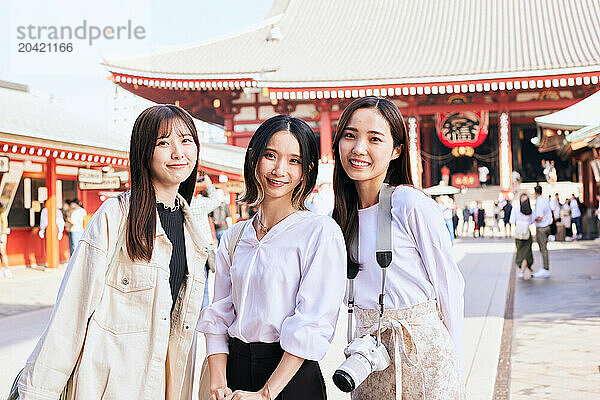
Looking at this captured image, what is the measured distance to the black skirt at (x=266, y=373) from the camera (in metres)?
1.80

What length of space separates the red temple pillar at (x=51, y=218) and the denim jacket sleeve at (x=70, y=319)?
35.9 ft

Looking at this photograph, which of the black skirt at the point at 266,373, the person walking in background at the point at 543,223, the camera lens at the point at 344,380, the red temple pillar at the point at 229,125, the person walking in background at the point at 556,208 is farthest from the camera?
the red temple pillar at the point at 229,125

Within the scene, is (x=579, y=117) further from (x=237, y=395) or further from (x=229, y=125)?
(x=229, y=125)

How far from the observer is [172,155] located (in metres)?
2.12

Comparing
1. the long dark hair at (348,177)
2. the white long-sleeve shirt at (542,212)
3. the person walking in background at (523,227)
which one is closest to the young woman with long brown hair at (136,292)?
the long dark hair at (348,177)

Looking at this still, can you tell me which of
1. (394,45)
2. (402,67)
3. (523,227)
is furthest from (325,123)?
(523,227)

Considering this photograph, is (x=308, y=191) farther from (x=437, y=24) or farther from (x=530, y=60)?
(x=437, y=24)

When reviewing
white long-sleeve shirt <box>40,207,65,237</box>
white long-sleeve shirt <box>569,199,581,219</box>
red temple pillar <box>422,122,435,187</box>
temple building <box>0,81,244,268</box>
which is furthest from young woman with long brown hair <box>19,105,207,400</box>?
red temple pillar <box>422,122,435,187</box>

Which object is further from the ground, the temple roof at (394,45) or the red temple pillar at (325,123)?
the temple roof at (394,45)

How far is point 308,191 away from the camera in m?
1.99

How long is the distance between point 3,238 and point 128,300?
402 inches

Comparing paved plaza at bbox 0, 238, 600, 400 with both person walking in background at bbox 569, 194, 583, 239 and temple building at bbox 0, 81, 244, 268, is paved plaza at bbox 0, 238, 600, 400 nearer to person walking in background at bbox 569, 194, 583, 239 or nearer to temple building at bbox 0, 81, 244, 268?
temple building at bbox 0, 81, 244, 268

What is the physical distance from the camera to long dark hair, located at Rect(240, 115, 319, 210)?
190cm

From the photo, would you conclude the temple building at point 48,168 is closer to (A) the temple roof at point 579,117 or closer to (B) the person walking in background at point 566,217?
(A) the temple roof at point 579,117
